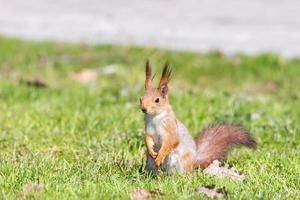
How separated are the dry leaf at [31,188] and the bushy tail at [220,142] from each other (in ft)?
3.49

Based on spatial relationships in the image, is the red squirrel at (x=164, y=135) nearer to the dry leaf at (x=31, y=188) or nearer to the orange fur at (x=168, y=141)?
the orange fur at (x=168, y=141)

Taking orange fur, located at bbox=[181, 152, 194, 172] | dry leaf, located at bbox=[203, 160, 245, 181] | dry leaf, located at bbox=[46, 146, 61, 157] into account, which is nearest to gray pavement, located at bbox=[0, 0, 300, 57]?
dry leaf, located at bbox=[46, 146, 61, 157]

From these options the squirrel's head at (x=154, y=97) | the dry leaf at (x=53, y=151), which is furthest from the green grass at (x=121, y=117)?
the squirrel's head at (x=154, y=97)

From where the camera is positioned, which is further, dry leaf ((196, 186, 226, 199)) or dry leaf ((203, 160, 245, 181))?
dry leaf ((203, 160, 245, 181))

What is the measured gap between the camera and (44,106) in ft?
23.0

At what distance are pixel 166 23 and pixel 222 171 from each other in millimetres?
6708

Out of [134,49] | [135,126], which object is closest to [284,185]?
[135,126]

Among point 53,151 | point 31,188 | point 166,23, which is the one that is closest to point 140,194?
point 31,188

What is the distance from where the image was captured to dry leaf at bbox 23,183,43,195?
4184 mm

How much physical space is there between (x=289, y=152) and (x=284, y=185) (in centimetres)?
103

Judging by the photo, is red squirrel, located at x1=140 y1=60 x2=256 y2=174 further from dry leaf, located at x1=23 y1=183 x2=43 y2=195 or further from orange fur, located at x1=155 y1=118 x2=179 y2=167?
dry leaf, located at x1=23 y1=183 x2=43 y2=195

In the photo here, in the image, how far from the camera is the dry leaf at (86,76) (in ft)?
28.3

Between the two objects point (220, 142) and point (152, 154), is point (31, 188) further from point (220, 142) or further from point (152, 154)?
point (220, 142)

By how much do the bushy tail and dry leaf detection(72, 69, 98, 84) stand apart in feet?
11.7
